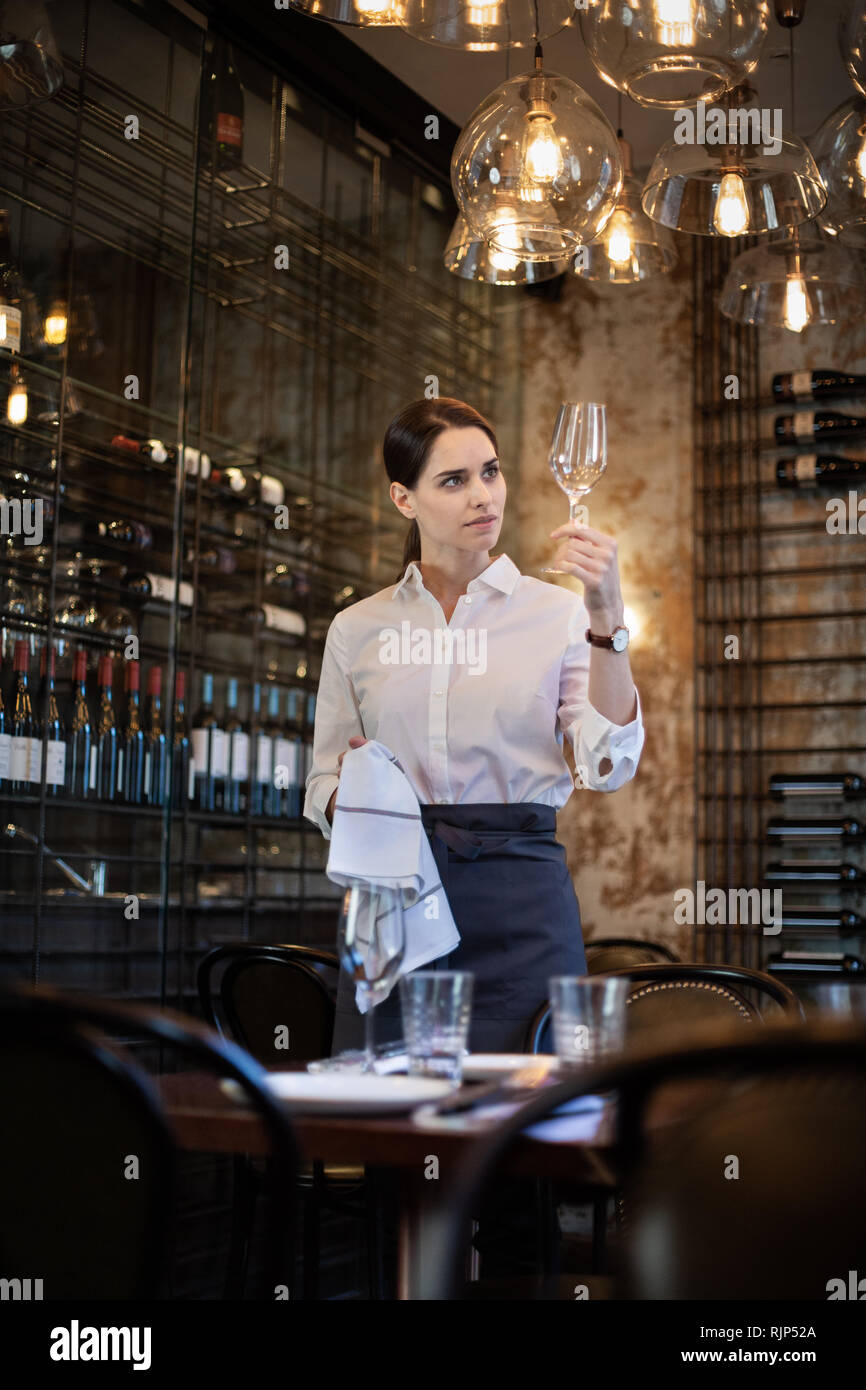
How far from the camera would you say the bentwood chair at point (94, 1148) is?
101 centimetres

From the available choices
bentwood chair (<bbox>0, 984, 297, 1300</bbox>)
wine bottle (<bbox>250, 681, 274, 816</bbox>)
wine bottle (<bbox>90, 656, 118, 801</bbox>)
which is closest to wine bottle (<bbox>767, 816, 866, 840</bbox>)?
wine bottle (<bbox>250, 681, 274, 816</bbox>)

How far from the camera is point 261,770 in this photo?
4.31 meters

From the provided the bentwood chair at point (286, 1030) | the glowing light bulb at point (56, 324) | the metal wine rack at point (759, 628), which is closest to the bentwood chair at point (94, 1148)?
the bentwood chair at point (286, 1030)

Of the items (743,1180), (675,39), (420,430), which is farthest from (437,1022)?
(675,39)

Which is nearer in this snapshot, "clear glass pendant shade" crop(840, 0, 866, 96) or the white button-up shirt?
the white button-up shirt

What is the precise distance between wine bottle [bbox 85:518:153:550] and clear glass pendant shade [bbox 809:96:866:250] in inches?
80.2

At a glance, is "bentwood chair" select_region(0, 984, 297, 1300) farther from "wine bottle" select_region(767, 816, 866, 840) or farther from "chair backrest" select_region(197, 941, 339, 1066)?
"wine bottle" select_region(767, 816, 866, 840)

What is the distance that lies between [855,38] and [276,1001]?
2041 millimetres

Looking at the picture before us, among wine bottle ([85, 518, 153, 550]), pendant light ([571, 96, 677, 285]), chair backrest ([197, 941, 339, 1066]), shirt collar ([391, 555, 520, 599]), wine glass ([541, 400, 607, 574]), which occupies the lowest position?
chair backrest ([197, 941, 339, 1066])

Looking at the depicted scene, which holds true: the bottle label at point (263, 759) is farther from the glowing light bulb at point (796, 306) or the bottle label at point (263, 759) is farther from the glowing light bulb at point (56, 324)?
the glowing light bulb at point (796, 306)

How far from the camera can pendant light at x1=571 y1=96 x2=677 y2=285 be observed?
341cm

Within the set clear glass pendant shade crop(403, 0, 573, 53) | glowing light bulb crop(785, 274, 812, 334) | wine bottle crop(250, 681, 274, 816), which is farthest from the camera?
wine bottle crop(250, 681, 274, 816)

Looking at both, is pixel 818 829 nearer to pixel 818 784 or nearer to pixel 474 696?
pixel 818 784

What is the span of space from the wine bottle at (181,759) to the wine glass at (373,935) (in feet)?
8.41
